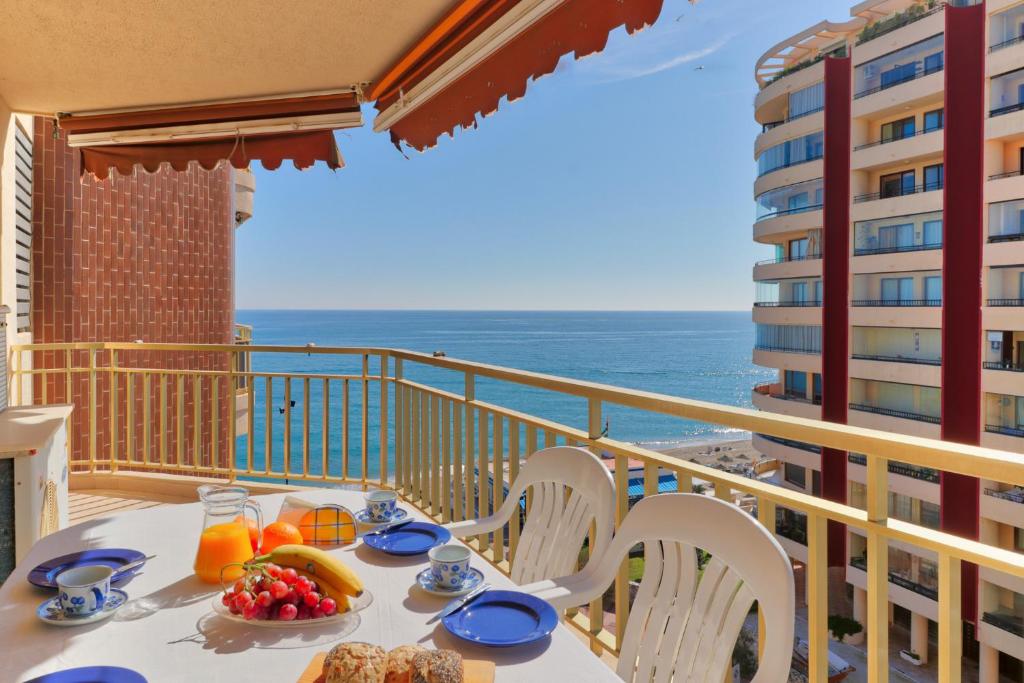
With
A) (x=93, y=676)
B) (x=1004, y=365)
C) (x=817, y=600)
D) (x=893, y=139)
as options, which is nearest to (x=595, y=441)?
(x=817, y=600)

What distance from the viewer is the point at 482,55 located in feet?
6.19

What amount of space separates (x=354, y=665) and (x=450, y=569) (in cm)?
40

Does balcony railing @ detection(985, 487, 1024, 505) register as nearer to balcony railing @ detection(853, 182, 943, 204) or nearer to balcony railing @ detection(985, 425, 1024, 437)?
balcony railing @ detection(985, 425, 1024, 437)

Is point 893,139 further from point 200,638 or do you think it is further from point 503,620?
point 200,638

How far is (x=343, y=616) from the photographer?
1.04 metres

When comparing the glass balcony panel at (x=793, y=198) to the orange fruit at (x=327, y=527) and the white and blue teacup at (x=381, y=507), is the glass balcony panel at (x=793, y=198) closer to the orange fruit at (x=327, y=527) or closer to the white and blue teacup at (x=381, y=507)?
the white and blue teacup at (x=381, y=507)

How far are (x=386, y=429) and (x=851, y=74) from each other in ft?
81.6

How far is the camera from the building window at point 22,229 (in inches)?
166

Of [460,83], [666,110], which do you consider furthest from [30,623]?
[666,110]

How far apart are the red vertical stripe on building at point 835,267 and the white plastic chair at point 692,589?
2392 cm

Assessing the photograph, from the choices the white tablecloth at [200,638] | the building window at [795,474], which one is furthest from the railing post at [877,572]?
the building window at [795,474]

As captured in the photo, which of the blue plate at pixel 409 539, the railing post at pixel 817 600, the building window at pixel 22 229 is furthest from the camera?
the building window at pixel 22 229

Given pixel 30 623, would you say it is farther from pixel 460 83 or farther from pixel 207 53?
Result: pixel 207 53

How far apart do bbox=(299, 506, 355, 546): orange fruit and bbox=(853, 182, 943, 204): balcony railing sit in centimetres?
2550
